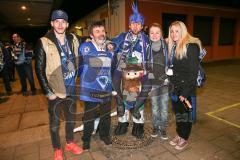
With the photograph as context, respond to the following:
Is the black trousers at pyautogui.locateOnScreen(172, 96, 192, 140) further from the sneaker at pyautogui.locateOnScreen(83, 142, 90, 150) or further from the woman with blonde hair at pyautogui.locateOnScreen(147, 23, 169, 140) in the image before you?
the sneaker at pyautogui.locateOnScreen(83, 142, 90, 150)

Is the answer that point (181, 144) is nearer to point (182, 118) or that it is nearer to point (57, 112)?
point (182, 118)

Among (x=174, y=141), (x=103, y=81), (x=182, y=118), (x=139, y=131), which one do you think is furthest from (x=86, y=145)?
(x=182, y=118)

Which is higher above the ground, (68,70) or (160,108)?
(68,70)

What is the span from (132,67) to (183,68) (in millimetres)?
747

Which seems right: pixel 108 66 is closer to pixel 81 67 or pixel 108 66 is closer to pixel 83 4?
pixel 81 67

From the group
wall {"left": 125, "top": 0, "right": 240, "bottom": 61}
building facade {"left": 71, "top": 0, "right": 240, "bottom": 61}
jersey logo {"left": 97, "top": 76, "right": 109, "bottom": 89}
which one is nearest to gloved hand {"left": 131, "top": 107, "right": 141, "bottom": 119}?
jersey logo {"left": 97, "top": 76, "right": 109, "bottom": 89}

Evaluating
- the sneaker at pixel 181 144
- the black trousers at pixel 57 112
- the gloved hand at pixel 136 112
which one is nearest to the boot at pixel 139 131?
the gloved hand at pixel 136 112

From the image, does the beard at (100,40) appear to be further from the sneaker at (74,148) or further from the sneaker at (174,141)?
the sneaker at (174,141)

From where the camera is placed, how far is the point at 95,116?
3055mm

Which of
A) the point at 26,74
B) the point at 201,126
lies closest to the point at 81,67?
the point at 201,126

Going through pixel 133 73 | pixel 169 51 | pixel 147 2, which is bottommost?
pixel 133 73

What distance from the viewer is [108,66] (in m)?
2.92

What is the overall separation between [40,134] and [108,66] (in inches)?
78.3

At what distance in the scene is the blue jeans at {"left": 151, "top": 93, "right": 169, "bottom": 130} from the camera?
321 cm
